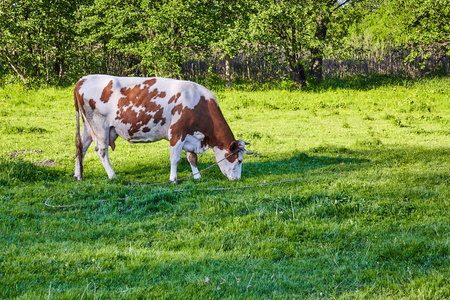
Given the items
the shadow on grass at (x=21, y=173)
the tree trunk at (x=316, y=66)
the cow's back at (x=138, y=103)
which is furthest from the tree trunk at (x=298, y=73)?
the shadow on grass at (x=21, y=173)

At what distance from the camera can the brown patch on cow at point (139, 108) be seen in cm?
941

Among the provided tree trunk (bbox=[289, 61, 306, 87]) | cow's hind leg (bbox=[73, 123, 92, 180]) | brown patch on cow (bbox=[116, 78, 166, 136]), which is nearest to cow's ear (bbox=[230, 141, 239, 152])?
brown patch on cow (bbox=[116, 78, 166, 136])

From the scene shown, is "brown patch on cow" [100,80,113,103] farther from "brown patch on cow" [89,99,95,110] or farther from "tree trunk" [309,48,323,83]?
"tree trunk" [309,48,323,83]

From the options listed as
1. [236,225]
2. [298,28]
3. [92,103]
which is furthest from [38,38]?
[236,225]

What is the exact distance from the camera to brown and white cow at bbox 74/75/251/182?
9.41m

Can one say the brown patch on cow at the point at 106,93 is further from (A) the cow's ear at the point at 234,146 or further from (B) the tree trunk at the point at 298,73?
(B) the tree trunk at the point at 298,73

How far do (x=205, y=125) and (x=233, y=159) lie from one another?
0.98 m

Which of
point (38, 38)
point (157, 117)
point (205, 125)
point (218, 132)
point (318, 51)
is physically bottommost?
point (218, 132)

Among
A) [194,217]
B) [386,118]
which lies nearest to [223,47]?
[386,118]

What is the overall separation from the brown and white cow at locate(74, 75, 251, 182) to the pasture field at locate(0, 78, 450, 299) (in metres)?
0.65

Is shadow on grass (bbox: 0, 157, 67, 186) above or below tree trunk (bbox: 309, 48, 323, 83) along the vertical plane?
below

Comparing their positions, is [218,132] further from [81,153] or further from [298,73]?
[298,73]

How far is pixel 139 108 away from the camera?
941 centimetres

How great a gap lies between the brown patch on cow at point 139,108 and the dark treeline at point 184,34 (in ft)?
46.5
